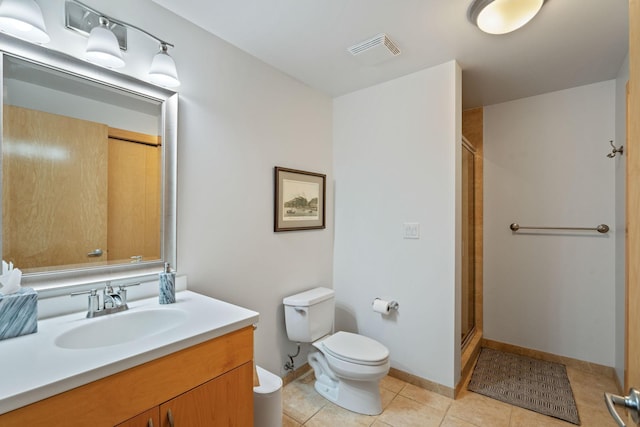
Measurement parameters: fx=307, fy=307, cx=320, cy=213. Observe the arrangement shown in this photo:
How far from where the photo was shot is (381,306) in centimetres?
231

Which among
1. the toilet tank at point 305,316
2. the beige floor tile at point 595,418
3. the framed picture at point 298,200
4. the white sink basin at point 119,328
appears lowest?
the beige floor tile at point 595,418

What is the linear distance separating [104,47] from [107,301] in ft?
3.42

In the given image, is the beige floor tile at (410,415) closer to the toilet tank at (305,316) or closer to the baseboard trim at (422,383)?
the baseboard trim at (422,383)

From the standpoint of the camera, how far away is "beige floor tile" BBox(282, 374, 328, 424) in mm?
1895

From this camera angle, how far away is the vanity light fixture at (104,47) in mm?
1241

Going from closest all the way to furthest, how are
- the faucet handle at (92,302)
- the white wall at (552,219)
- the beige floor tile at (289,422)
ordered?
the faucet handle at (92,302)
the beige floor tile at (289,422)
the white wall at (552,219)

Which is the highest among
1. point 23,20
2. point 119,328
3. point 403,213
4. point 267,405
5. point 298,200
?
point 23,20

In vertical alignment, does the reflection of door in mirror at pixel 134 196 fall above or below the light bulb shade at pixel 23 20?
below

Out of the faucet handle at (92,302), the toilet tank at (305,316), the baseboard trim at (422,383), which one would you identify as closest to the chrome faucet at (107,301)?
the faucet handle at (92,302)

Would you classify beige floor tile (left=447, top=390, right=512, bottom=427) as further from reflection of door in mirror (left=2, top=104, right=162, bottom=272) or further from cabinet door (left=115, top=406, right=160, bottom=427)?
reflection of door in mirror (left=2, top=104, right=162, bottom=272)

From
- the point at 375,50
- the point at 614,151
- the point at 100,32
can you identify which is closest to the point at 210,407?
the point at 100,32

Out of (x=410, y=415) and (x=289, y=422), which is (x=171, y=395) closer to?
(x=289, y=422)

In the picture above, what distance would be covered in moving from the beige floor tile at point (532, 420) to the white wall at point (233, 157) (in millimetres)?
1472

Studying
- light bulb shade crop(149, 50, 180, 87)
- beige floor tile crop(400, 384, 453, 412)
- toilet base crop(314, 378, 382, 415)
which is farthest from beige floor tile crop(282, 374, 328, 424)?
light bulb shade crop(149, 50, 180, 87)
